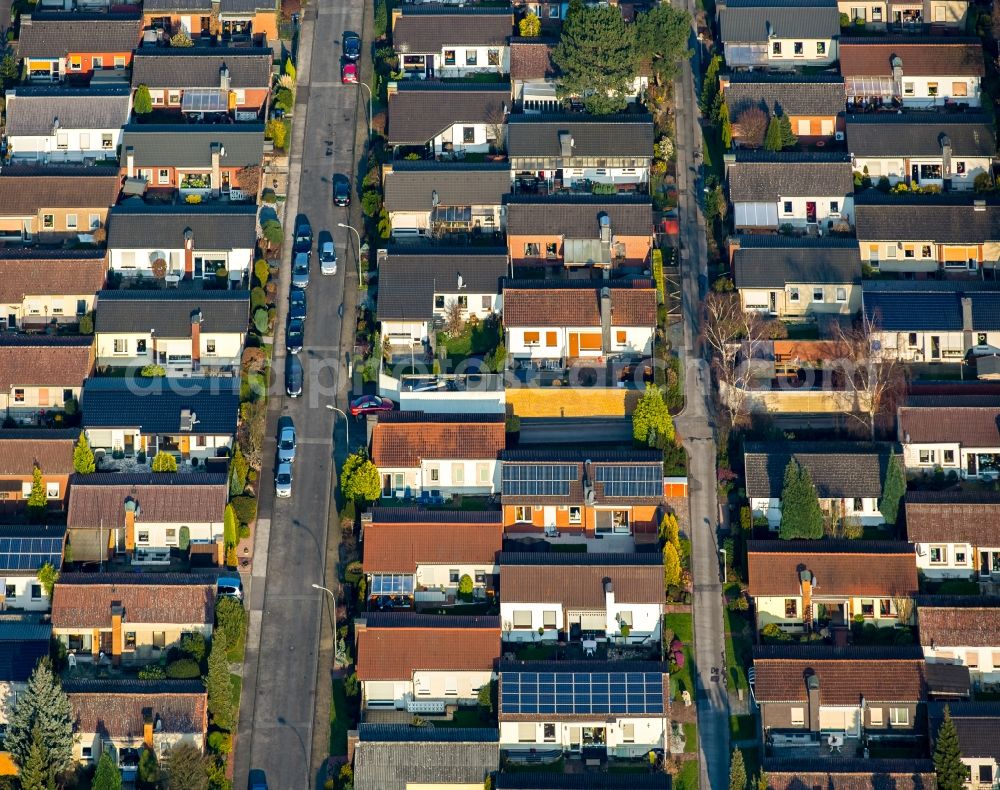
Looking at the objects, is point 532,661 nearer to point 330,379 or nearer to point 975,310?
point 330,379

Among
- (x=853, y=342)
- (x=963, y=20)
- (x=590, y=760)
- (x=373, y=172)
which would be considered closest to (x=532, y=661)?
(x=590, y=760)

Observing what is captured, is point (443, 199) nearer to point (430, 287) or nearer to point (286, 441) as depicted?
point (430, 287)

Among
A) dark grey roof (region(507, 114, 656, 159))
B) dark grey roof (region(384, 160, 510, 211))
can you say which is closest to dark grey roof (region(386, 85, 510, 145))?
dark grey roof (region(507, 114, 656, 159))

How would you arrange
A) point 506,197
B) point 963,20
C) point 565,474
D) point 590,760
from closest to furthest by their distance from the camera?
A: 1. point 590,760
2. point 565,474
3. point 506,197
4. point 963,20

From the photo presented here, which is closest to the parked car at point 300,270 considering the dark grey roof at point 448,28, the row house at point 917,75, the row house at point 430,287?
the row house at point 430,287

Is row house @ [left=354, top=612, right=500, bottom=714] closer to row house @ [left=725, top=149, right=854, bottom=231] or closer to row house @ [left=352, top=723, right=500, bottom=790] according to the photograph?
row house @ [left=352, top=723, right=500, bottom=790]

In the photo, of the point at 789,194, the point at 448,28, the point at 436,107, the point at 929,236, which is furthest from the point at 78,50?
the point at 929,236
